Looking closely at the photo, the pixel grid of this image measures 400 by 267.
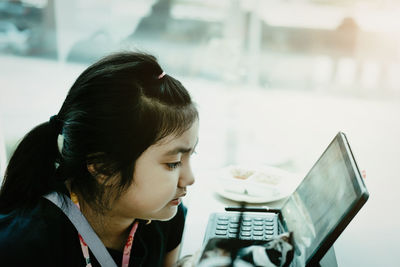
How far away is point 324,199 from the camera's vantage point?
715 millimetres

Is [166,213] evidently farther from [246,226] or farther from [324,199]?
[324,199]

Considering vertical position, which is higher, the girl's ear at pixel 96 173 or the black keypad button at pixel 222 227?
the girl's ear at pixel 96 173

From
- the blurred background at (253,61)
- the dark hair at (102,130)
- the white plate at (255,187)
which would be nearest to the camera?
the dark hair at (102,130)

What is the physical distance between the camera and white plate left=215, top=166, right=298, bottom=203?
1003 mm

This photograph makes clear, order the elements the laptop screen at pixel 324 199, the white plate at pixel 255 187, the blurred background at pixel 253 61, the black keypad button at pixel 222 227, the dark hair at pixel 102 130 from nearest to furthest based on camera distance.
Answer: the laptop screen at pixel 324 199 → the dark hair at pixel 102 130 → the black keypad button at pixel 222 227 → the white plate at pixel 255 187 → the blurred background at pixel 253 61

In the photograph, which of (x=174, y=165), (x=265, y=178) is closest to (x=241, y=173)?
(x=265, y=178)

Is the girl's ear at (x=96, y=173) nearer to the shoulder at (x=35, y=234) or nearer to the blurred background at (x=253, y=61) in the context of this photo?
the shoulder at (x=35, y=234)

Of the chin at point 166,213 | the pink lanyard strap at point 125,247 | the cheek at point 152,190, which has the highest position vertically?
the cheek at point 152,190

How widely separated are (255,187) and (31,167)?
55cm

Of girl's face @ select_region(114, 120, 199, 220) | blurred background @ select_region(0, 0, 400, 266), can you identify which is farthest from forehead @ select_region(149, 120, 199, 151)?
blurred background @ select_region(0, 0, 400, 266)

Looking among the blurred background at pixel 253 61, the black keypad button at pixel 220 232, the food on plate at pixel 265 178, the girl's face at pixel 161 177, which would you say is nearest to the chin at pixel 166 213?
the girl's face at pixel 161 177

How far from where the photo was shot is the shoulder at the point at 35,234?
0.67m

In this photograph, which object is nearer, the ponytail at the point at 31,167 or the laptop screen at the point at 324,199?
the laptop screen at the point at 324,199

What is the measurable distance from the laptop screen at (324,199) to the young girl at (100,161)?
232mm
